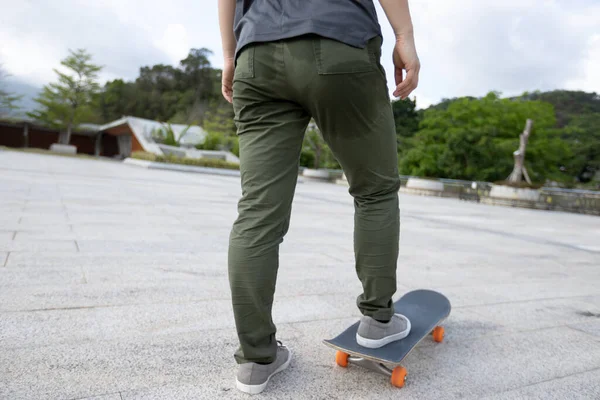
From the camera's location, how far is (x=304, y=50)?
1.17m

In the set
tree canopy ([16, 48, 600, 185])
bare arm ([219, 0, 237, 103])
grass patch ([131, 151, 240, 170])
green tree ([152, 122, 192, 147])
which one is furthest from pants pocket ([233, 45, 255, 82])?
green tree ([152, 122, 192, 147])

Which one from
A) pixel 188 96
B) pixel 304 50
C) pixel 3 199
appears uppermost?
pixel 188 96

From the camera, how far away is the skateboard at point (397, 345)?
4.49 ft

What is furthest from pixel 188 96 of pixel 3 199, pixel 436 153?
pixel 3 199

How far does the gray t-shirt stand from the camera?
116 cm

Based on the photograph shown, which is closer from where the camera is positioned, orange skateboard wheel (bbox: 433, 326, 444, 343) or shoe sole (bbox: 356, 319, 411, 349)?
shoe sole (bbox: 356, 319, 411, 349)

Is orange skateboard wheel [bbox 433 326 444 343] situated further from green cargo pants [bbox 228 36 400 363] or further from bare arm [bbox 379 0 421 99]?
bare arm [bbox 379 0 421 99]

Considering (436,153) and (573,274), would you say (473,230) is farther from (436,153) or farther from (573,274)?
(436,153)

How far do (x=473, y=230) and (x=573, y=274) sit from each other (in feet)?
9.22

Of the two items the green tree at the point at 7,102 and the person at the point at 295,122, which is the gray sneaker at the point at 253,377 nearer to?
the person at the point at 295,122

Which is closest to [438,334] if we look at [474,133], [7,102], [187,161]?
[187,161]

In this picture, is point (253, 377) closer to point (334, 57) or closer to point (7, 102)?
point (334, 57)

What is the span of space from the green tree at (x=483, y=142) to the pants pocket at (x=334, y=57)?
30.3 meters

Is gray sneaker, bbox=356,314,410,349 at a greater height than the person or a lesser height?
lesser
